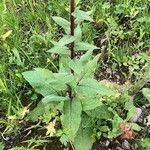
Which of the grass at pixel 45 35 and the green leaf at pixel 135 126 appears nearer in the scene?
the green leaf at pixel 135 126

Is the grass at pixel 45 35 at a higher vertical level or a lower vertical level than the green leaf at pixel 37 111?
higher

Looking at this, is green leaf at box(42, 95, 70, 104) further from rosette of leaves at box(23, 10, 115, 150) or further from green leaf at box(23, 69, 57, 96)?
green leaf at box(23, 69, 57, 96)

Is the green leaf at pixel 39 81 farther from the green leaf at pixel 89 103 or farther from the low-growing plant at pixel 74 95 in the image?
the green leaf at pixel 89 103

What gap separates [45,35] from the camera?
131 inches

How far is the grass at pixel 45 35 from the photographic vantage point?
307 centimetres

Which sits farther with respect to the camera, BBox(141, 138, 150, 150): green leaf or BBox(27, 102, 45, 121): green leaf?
BBox(27, 102, 45, 121): green leaf

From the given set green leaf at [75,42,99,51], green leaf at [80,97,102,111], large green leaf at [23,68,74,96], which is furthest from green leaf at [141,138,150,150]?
green leaf at [75,42,99,51]

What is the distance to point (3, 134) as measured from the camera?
9.57 feet

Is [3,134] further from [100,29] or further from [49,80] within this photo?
[100,29]

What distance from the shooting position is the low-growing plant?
236cm

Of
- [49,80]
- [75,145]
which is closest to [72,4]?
[49,80]

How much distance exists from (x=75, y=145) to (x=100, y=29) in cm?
123

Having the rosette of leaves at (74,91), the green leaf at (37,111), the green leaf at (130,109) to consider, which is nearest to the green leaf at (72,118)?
the rosette of leaves at (74,91)

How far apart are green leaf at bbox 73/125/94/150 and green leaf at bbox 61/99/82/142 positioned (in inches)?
5.3
